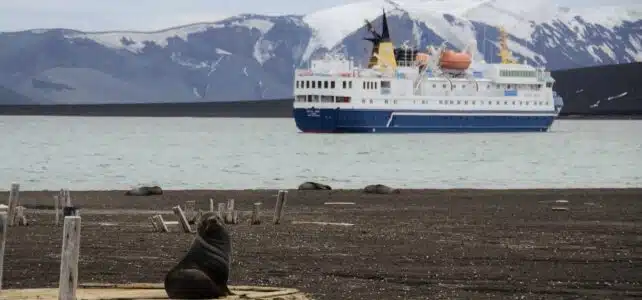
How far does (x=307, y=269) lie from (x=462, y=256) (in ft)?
9.01

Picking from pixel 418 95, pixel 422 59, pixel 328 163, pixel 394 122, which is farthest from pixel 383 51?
pixel 328 163

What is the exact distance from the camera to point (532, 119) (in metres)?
129

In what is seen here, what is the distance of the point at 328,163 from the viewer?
71750 millimetres

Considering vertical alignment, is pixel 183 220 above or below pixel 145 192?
above

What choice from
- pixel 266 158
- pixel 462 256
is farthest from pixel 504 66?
pixel 462 256

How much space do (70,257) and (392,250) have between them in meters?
9.61

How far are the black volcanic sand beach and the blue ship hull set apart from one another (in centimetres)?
7985

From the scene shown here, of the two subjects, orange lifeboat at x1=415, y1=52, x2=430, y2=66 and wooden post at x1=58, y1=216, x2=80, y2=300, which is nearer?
wooden post at x1=58, y1=216, x2=80, y2=300

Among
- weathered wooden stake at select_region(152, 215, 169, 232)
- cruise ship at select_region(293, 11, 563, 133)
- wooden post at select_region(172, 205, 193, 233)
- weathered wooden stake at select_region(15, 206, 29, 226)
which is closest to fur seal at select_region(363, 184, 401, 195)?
weathered wooden stake at select_region(15, 206, 29, 226)

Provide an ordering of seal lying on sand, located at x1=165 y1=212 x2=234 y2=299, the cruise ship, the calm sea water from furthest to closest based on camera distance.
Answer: the cruise ship → the calm sea water → seal lying on sand, located at x1=165 y1=212 x2=234 y2=299

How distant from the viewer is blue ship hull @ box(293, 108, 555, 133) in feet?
375

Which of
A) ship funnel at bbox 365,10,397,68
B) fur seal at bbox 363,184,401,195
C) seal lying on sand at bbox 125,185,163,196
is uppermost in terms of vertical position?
ship funnel at bbox 365,10,397,68

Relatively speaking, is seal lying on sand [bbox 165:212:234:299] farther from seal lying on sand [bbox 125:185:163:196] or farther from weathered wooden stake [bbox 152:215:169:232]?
seal lying on sand [bbox 125:185:163:196]

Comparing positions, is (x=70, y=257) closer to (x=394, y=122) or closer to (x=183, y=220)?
(x=183, y=220)
